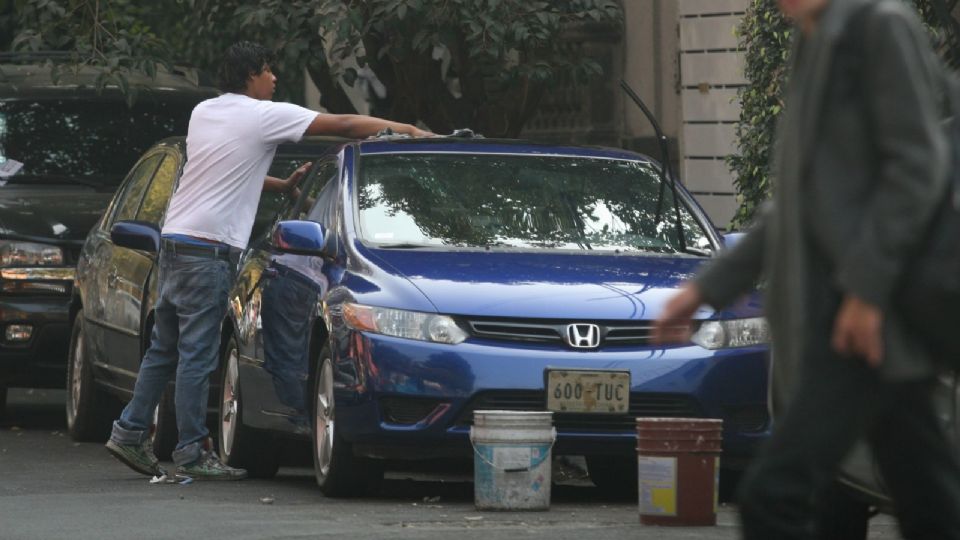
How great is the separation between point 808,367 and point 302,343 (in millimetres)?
5510

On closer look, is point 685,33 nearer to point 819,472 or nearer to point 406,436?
point 406,436

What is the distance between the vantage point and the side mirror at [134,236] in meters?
11.5

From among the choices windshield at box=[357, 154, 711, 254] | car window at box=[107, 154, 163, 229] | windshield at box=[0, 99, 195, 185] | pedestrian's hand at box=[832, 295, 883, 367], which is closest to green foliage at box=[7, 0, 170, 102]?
windshield at box=[0, 99, 195, 185]

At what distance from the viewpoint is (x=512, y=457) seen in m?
8.75

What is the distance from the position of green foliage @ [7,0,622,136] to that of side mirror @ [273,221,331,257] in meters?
4.64

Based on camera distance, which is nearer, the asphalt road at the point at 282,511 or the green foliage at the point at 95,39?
the asphalt road at the point at 282,511

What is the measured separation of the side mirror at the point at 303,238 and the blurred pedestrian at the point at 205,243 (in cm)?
69

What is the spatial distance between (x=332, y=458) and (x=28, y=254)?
4889 millimetres

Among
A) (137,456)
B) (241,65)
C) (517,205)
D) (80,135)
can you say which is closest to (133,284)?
(137,456)

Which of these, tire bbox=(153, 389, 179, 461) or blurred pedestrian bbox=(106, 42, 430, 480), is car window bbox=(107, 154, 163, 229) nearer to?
tire bbox=(153, 389, 179, 461)

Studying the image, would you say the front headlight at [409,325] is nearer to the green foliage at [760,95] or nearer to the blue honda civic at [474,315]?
the blue honda civic at [474,315]

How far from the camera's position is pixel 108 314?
12672 mm

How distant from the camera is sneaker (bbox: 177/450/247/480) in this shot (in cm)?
1044

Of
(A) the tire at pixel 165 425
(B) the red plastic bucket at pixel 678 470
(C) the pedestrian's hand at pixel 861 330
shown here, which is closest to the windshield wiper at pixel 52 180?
(A) the tire at pixel 165 425
